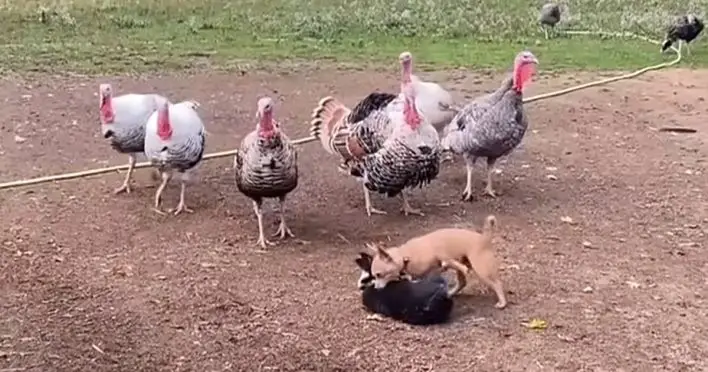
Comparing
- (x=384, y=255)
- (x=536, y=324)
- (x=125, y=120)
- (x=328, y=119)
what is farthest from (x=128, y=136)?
(x=536, y=324)

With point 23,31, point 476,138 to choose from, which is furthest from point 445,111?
point 23,31

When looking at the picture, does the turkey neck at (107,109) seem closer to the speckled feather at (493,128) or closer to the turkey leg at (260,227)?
the turkey leg at (260,227)

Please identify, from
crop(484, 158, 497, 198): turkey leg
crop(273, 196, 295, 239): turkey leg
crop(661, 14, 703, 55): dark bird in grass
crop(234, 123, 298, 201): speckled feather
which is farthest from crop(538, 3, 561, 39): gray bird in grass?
crop(234, 123, 298, 201): speckled feather

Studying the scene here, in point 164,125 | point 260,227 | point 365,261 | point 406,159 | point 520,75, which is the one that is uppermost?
point 520,75

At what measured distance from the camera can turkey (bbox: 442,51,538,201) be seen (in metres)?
6.10

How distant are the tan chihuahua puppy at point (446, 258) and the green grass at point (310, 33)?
19.8 ft

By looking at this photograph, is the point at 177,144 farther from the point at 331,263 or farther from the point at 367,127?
the point at 331,263

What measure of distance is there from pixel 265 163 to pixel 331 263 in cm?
59

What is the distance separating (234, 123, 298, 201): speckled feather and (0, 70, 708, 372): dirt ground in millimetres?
272

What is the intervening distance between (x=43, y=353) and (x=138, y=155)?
2836mm

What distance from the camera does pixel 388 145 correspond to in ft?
18.8

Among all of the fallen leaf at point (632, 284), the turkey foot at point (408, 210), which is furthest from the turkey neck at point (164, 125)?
the fallen leaf at point (632, 284)

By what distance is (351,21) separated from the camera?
526 inches

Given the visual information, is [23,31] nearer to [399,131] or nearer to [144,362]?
[399,131]
